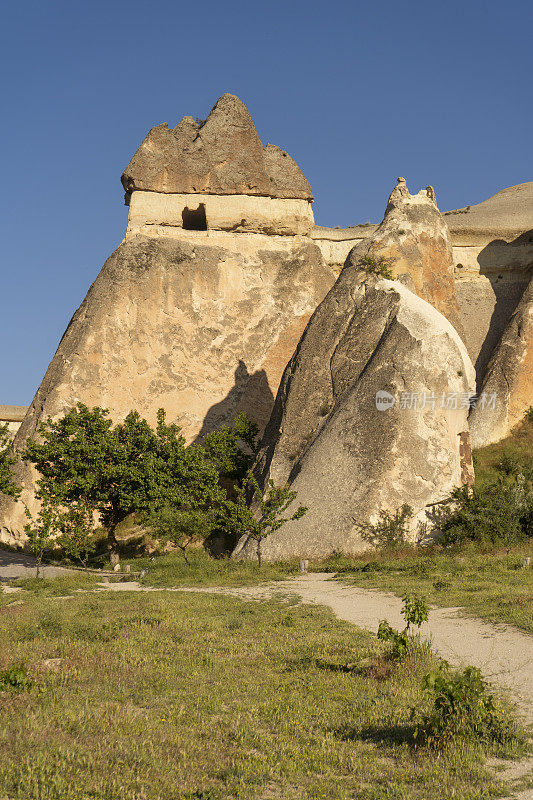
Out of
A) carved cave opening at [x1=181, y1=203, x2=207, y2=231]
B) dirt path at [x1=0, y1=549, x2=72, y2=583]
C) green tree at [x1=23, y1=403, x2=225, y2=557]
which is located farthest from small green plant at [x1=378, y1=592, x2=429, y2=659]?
carved cave opening at [x1=181, y1=203, x2=207, y2=231]

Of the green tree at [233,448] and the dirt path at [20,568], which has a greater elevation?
the green tree at [233,448]

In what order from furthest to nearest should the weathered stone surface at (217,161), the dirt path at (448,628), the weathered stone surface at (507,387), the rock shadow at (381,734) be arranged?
the weathered stone surface at (217,161), the weathered stone surface at (507,387), the dirt path at (448,628), the rock shadow at (381,734)

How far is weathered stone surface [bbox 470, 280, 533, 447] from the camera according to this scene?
→ 23469mm

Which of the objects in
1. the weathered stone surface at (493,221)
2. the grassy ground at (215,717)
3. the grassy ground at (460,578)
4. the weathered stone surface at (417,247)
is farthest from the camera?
the weathered stone surface at (493,221)

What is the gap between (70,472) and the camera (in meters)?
18.1

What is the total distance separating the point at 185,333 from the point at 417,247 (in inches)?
Result: 319

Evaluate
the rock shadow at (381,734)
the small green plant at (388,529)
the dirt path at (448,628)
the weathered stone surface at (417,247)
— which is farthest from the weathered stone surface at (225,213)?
the rock shadow at (381,734)

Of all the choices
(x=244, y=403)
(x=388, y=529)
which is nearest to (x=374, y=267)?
(x=244, y=403)

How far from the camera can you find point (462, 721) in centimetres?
475

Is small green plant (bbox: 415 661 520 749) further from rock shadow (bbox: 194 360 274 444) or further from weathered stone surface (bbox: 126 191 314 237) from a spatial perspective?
weathered stone surface (bbox: 126 191 314 237)

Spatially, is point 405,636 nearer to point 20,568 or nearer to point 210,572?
point 210,572

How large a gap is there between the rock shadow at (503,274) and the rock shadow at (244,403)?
29.3ft

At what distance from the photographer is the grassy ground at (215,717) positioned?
4250 mm

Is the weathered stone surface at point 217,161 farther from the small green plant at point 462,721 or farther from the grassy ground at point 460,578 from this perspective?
the small green plant at point 462,721
